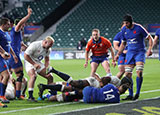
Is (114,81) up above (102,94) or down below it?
above

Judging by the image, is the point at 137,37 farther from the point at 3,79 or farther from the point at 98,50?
the point at 3,79

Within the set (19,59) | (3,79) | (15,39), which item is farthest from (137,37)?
(3,79)

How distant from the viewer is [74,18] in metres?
40.5

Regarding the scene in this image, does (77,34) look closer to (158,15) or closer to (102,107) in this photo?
(158,15)

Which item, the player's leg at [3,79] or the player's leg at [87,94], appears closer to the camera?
the player's leg at [87,94]

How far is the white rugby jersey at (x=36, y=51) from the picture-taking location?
867 cm

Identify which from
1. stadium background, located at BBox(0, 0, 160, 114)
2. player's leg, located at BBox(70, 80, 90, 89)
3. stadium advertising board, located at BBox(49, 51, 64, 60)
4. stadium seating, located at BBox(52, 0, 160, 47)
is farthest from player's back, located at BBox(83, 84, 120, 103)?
stadium seating, located at BBox(52, 0, 160, 47)

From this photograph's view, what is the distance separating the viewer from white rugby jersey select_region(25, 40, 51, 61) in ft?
28.5

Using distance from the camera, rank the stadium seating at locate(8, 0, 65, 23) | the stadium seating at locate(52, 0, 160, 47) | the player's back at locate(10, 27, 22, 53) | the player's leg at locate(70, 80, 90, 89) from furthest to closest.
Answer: the stadium seating at locate(8, 0, 65, 23) < the stadium seating at locate(52, 0, 160, 47) < the player's back at locate(10, 27, 22, 53) < the player's leg at locate(70, 80, 90, 89)

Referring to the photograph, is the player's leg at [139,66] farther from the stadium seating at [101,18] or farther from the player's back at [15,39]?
the stadium seating at [101,18]

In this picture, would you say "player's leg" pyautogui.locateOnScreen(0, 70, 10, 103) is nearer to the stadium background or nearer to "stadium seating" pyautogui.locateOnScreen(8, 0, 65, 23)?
the stadium background

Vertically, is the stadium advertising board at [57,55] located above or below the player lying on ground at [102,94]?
above

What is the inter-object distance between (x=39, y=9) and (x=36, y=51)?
111 ft

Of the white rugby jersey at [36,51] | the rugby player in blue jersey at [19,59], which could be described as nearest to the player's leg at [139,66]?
the white rugby jersey at [36,51]
